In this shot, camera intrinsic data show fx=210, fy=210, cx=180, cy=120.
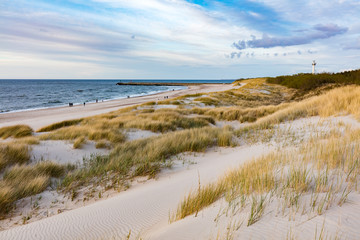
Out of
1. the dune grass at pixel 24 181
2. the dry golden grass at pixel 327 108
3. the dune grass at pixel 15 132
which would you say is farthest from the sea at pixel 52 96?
the dry golden grass at pixel 327 108

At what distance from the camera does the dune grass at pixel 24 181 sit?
3760mm

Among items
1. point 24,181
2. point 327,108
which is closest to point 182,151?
point 24,181

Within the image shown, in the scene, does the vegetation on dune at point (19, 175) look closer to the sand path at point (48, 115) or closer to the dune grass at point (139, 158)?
the dune grass at point (139, 158)

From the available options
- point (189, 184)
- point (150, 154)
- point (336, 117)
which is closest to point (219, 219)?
point (189, 184)

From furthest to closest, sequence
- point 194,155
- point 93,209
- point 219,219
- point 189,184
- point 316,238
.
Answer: point 194,155 < point 189,184 < point 93,209 < point 219,219 < point 316,238

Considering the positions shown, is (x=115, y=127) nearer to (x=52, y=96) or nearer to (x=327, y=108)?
(x=327, y=108)

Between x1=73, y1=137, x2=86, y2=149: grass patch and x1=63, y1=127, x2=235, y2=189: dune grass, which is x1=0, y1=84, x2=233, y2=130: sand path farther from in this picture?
x1=63, y1=127, x2=235, y2=189: dune grass

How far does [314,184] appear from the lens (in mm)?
2725

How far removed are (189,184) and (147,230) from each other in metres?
1.77

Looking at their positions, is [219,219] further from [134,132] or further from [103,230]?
[134,132]

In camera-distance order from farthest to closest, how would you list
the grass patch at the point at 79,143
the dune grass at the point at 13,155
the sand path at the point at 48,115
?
the sand path at the point at 48,115
the grass patch at the point at 79,143
the dune grass at the point at 13,155

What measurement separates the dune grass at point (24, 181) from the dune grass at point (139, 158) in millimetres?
485

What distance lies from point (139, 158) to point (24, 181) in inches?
104

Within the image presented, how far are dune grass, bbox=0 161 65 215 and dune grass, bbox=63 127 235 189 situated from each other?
0.49 metres
